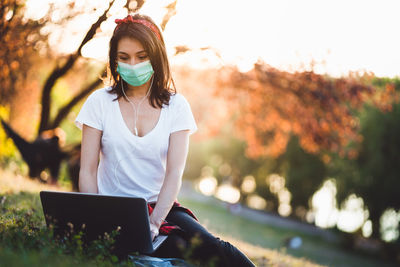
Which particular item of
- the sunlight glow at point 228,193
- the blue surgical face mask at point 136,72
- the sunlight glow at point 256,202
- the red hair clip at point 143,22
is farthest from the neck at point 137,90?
the sunlight glow at point 228,193

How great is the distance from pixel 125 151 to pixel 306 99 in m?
6.12

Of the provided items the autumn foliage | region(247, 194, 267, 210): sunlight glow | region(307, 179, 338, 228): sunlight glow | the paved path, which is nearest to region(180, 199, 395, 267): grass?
the paved path

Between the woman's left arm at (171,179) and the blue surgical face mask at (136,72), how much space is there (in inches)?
19.3

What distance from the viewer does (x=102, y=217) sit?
2607mm

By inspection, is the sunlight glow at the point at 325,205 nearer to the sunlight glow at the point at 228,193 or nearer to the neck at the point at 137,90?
the sunlight glow at the point at 228,193

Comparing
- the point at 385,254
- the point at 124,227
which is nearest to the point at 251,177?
the point at 385,254

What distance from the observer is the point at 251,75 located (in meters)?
8.70

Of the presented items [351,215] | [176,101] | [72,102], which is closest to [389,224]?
[351,215]

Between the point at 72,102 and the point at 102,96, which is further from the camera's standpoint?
the point at 72,102

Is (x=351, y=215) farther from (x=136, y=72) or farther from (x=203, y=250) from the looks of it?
(x=136, y=72)

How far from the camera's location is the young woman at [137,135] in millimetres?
3080

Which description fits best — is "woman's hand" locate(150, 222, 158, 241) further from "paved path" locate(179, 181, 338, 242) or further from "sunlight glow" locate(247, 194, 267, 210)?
"sunlight glow" locate(247, 194, 267, 210)

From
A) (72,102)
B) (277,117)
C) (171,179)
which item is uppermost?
(277,117)

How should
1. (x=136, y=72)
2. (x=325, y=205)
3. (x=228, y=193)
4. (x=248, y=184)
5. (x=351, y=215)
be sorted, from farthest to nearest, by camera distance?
1. (x=228, y=193)
2. (x=248, y=184)
3. (x=325, y=205)
4. (x=351, y=215)
5. (x=136, y=72)
